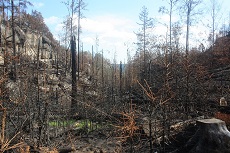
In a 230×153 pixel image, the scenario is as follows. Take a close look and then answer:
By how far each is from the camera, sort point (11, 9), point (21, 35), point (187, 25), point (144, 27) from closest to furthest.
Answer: point (11, 9), point (187, 25), point (144, 27), point (21, 35)

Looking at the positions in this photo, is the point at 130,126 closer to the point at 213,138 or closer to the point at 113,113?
the point at 213,138

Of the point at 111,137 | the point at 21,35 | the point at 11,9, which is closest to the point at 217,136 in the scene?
the point at 111,137

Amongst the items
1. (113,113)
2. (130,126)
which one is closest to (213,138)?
(130,126)

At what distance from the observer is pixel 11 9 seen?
19984mm

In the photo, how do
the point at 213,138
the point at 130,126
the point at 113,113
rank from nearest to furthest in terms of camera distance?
the point at 130,126 → the point at 213,138 → the point at 113,113

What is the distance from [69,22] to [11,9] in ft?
24.7

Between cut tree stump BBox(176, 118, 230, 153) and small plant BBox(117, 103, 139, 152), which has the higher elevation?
small plant BBox(117, 103, 139, 152)

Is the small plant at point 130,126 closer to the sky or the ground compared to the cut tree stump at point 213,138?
closer to the sky

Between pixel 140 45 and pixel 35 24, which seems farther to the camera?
pixel 35 24

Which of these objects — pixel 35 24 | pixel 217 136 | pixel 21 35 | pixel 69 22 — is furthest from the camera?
pixel 35 24

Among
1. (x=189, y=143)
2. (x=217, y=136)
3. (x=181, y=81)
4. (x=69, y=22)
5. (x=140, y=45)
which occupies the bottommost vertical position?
(x=189, y=143)

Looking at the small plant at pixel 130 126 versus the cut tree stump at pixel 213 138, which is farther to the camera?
the cut tree stump at pixel 213 138

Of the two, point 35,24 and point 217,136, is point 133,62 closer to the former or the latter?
point 35,24

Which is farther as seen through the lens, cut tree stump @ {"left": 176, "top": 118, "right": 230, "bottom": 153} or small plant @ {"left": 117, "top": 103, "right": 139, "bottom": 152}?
cut tree stump @ {"left": 176, "top": 118, "right": 230, "bottom": 153}
